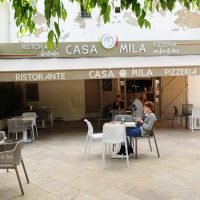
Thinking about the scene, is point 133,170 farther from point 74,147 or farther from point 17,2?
point 17,2

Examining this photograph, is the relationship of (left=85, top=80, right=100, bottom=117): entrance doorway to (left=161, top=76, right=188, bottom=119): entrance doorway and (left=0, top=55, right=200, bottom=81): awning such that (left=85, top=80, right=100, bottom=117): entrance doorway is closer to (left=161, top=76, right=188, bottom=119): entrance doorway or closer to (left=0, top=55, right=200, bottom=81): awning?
(left=161, top=76, right=188, bottom=119): entrance doorway

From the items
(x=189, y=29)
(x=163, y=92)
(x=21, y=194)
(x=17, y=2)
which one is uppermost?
(x=189, y=29)

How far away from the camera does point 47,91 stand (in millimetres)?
14727

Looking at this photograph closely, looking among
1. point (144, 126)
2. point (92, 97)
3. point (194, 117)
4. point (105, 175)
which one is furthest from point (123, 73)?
point (92, 97)

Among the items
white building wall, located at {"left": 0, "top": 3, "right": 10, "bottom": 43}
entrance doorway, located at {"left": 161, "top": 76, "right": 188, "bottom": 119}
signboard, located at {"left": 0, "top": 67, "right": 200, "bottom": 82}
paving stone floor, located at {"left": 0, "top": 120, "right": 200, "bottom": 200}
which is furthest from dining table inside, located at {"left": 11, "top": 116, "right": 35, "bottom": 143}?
entrance doorway, located at {"left": 161, "top": 76, "right": 188, "bottom": 119}

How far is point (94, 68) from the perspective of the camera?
9.98 meters

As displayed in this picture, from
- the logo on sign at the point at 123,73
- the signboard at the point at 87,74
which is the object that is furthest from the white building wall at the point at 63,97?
the logo on sign at the point at 123,73

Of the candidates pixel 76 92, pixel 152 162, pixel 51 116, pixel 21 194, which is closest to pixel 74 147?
pixel 152 162

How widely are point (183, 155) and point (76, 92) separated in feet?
25.9

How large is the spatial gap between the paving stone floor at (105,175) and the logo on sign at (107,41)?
364cm

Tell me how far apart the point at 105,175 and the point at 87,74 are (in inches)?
165

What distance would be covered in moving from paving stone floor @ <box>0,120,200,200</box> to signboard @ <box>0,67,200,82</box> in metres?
1.96

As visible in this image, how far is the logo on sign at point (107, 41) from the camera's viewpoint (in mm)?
11234

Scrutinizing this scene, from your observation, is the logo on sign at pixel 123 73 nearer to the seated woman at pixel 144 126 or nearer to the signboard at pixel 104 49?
the signboard at pixel 104 49
